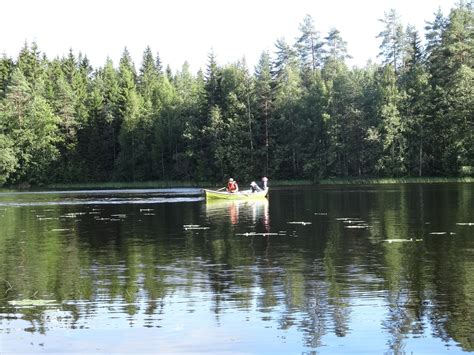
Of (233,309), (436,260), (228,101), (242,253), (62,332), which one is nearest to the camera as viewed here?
(62,332)

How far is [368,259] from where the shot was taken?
69.3 ft

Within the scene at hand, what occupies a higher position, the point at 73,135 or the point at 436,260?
the point at 73,135

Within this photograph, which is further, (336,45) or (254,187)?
(336,45)

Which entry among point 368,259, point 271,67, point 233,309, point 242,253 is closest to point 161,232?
point 242,253

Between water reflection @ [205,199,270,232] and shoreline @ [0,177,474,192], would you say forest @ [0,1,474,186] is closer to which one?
shoreline @ [0,177,474,192]

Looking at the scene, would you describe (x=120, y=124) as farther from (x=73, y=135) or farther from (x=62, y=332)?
(x=62, y=332)

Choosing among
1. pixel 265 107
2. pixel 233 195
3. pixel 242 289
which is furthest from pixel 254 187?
pixel 265 107

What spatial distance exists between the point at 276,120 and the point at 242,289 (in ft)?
287

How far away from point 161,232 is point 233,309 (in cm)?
1785

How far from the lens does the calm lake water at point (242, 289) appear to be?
11945 millimetres

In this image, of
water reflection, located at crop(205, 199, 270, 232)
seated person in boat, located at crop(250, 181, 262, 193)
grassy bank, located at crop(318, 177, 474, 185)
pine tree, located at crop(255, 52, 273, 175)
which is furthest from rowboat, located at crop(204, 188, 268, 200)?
pine tree, located at crop(255, 52, 273, 175)

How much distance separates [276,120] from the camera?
339 ft

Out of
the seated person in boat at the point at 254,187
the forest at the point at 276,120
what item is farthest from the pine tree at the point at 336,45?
the seated person in boat at the point at 254,187

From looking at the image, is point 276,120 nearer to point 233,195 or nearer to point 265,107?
point 265,107
